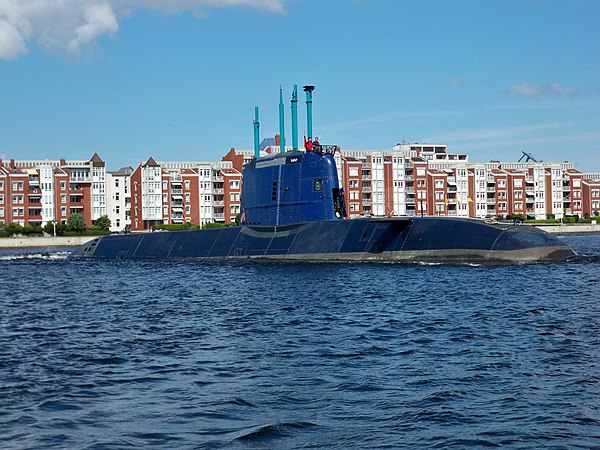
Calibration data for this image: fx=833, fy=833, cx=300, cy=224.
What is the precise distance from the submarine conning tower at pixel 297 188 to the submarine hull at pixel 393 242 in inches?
24.4

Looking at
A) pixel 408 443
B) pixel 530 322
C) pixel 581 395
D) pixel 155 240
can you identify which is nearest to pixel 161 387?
pixel 408 443

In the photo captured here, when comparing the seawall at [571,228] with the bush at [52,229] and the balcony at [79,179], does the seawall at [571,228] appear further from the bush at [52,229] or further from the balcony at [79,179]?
the bush at [52,229]

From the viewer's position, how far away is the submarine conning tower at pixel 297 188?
147 feet

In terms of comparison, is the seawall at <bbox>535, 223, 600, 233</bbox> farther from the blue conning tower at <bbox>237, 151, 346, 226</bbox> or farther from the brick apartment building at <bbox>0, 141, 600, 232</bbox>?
the blue conning tower at <bbox>237, 151, 346, 226</bbox>

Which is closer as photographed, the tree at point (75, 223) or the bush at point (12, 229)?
the bush at point (12, 229)

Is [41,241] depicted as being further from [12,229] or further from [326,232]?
[326,232]

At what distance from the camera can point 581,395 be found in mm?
14391

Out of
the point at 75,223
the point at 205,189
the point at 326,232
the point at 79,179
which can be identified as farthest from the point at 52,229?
the point at 326,232

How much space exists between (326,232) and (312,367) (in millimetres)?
27209

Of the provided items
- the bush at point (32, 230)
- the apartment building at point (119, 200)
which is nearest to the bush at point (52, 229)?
the bush at point (32, 230)

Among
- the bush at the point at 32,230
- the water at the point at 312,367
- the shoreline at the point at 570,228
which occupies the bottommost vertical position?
the water at the point at 312,367

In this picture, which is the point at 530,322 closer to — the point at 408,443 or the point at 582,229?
the point at 408,443

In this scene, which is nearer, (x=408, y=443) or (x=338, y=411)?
(x=408, y=443)

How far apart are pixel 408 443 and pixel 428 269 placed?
26835mm
